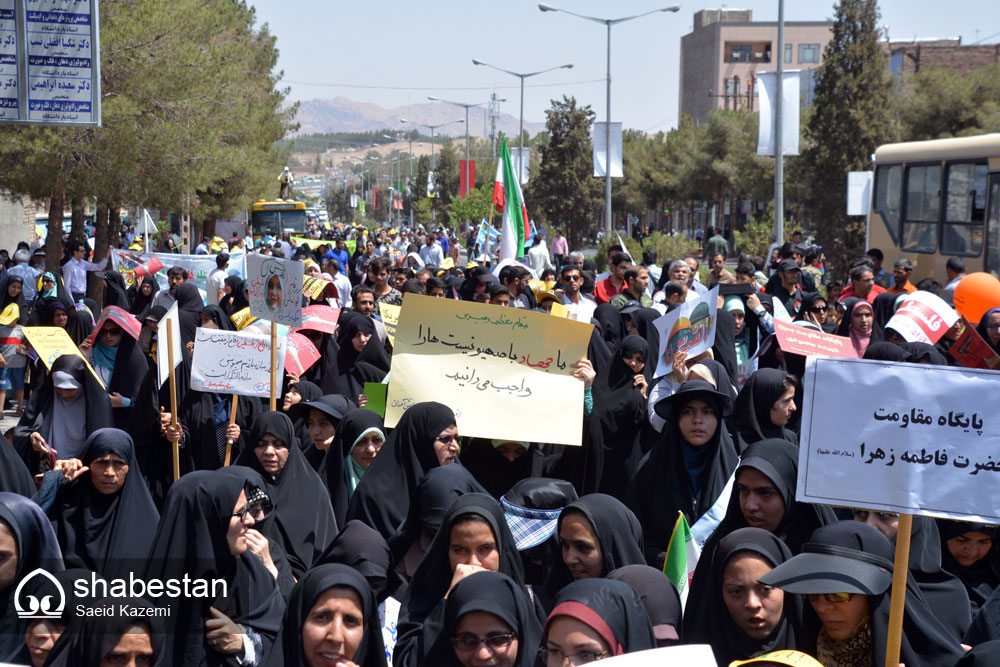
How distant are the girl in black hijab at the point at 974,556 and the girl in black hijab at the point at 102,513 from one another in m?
2.87

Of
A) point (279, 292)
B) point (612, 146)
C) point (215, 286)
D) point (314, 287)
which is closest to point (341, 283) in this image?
point (215, 286)

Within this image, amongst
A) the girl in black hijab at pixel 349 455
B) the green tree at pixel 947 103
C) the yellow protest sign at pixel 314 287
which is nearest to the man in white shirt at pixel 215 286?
the yellow protest sign at pixel 314 287

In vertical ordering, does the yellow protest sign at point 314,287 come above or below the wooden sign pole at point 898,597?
above

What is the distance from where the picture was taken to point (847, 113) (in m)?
22.4

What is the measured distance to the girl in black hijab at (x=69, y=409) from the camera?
18.9ft

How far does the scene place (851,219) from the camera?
70.9 ft

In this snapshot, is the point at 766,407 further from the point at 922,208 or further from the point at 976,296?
the point at 922,208

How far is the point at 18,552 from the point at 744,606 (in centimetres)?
217

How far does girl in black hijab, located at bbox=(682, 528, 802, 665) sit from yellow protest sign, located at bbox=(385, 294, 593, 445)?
201 cm

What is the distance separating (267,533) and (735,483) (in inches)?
68.4

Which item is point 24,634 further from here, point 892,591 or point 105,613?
point 892,591

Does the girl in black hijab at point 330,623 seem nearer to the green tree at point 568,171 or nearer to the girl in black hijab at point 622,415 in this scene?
the girl in black hijab at point 622,415

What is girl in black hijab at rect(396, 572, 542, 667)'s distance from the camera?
2865mm

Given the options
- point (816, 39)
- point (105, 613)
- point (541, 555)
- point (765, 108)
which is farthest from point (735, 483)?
point (816, 39)
